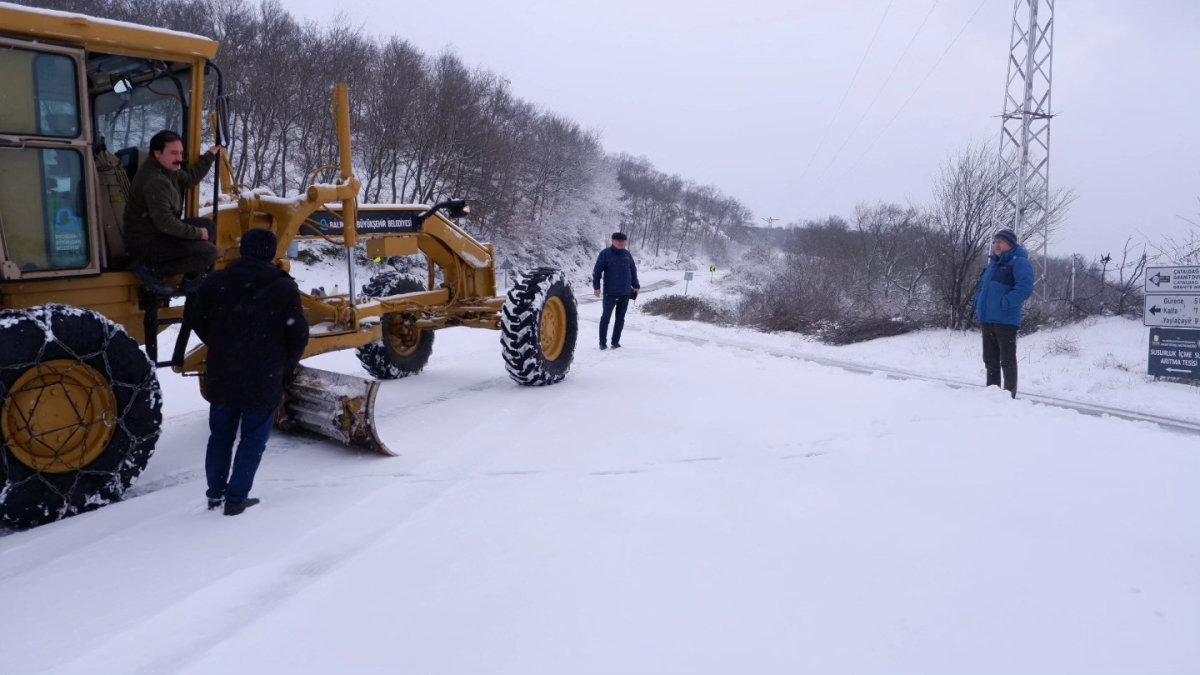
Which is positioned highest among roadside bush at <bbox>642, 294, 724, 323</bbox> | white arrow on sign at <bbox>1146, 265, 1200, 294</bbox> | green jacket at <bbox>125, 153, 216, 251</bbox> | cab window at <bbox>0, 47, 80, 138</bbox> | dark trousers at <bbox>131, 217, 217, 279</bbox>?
cab window at <bbox>0, 47, 80, 138</bbox>

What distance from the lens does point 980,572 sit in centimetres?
315

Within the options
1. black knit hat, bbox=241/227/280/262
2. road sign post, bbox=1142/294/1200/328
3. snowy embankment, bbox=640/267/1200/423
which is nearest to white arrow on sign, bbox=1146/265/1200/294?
road sign post, bbox=1142/294/1200/328

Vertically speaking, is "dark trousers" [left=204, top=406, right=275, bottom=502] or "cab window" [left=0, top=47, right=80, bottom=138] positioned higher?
"cab window" [left=0, top=47, right=80, bottom=138]

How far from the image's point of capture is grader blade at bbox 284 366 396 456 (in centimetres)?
485

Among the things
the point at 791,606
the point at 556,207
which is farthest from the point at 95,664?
the point at 556,207

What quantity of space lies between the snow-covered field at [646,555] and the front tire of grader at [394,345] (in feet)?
6.52

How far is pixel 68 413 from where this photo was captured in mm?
3842

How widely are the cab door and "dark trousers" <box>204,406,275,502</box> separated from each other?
4.46ft

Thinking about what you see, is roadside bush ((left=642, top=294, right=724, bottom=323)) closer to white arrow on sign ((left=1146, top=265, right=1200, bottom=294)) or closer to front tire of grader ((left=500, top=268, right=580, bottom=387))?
white arrow on sign ((left=1146, top=265, right=1200, bottom=294))

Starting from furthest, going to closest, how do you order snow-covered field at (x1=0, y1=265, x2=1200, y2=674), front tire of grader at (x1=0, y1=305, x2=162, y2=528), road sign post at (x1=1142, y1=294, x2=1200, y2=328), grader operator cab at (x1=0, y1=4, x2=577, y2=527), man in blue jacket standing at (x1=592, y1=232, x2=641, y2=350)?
man in blue jacket standing at (x1=592, y1=232, x2=641, y2=350)
road sign post at (x1=1142, y1=294, x2=1200, y2=328)
grader operator cab at (x1=0, y1=4, x2=577, y2=527)
front tire of grader at (x1=0, y1=305, x2=162, y2=528)
snow-covered field at (x1=0, y1=265, x2=1200, y2=674)

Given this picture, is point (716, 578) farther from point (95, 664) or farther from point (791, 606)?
point (95, 664)

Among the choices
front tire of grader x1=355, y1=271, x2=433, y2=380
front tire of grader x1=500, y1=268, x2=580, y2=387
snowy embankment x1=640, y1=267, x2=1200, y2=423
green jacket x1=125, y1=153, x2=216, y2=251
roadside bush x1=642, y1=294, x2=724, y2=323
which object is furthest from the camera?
roadside bush x1=642, y1=294, x2=724, y2=323

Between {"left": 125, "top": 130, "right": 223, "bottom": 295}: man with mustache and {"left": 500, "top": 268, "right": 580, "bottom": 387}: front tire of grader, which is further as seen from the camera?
{"left": 500, "top": 268, "right": 580, "bottom": 387}: front tire of grader

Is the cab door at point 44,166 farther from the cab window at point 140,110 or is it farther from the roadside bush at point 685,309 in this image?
the roadside bush at point 685,309
